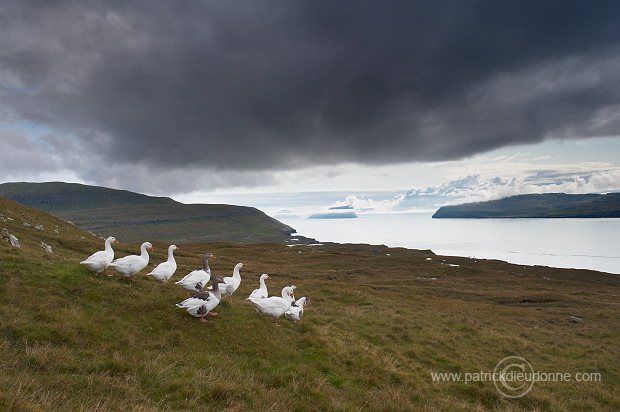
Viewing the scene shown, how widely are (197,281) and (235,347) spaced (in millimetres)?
4000

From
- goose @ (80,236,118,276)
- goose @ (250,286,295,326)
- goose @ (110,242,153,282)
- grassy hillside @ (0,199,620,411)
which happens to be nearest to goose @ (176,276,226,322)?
grassy hillside @ (0,199,620,411)

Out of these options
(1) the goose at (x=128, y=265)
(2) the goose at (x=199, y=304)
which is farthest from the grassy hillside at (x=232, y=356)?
(1) the goose at (x=128, y=265)

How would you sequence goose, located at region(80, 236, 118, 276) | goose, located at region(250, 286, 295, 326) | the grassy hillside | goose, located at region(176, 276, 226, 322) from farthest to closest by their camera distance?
1. goose, located at region(250, 286, 295, 326)
2. goose, located at region(80, 236, 118, 276)
3. goose, located at region(176, 276, 226, 322)
4. the grassy hillside

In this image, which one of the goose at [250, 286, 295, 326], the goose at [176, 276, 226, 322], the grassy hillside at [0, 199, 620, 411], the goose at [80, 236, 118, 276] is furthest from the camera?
the goose at [250, 286, 295, 326]

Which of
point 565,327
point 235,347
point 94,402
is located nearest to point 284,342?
point 235,347

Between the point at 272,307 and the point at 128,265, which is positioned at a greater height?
the point at 128,265

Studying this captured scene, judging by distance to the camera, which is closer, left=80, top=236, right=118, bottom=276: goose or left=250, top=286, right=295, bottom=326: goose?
left=80, top=236, right=118, bottom=276: goose

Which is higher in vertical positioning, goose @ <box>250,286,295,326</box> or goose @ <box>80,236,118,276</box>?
goose @ <box>80,236,118,276</box>

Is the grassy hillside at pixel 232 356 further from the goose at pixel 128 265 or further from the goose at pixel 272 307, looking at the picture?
the goose at pixel 128 265

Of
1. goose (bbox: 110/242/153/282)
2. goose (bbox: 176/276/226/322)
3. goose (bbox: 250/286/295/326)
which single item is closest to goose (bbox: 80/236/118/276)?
goose (bbox: 110/242/153/282)

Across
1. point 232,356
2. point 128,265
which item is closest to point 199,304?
point 232,356

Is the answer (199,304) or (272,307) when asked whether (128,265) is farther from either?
(272,307)

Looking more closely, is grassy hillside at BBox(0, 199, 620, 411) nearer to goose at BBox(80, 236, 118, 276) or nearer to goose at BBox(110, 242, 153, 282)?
goose at BBox(80, 236, 118, 276)

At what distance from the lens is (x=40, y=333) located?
883 cm
